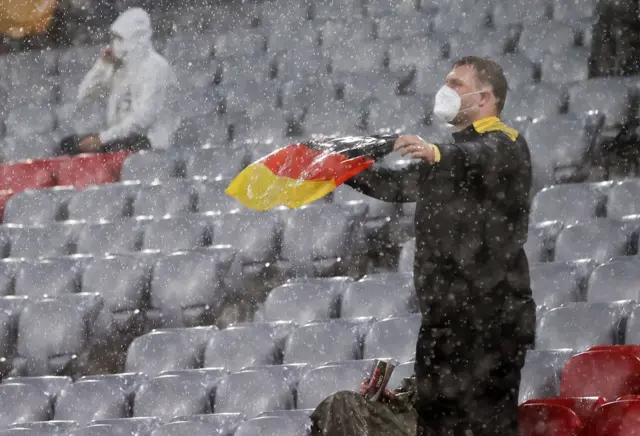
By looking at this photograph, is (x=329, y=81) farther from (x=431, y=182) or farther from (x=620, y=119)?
(x=431, y=182)

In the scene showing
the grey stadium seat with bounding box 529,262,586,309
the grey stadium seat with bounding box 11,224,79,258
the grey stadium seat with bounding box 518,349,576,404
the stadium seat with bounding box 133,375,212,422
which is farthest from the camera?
the grey stadium seat with bounding box 11,224,79,258

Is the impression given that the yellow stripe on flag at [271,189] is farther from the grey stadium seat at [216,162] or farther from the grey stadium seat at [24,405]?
the grey stadium seat at [216,162]

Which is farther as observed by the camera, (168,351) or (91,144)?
(91,144)

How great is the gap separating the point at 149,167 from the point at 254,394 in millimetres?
1330

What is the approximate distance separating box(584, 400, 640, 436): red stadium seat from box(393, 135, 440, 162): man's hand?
0.38 meters

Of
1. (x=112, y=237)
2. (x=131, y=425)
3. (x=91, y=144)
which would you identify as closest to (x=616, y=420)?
(x=131, y=425)

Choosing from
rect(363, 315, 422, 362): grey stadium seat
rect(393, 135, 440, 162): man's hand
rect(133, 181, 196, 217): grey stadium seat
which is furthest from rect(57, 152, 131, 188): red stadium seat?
rect(393, 135, 440, 162): man's hand

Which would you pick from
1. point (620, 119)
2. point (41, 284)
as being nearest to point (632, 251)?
point (620, 119)

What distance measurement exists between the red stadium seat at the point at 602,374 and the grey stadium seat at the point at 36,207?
5.50 feet

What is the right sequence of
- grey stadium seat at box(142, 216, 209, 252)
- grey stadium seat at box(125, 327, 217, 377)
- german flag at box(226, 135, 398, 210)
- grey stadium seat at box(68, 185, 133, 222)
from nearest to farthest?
1. german flag at box(226, 135, 398, 210)
2. grey stadium seat at box(125, 327, 217, 377)
3. grey stadium seat at box(142, 216, 209, 252)
4. grey stadium seat at box(68, 185, 133, 222)

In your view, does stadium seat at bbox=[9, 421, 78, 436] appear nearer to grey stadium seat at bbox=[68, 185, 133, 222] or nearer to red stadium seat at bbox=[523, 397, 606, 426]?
red stadium seat at bbox=[523, 397, 606, 426]

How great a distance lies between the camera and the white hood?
349 centimetres

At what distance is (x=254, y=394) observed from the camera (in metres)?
1.94

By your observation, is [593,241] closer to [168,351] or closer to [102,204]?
[168,351]
